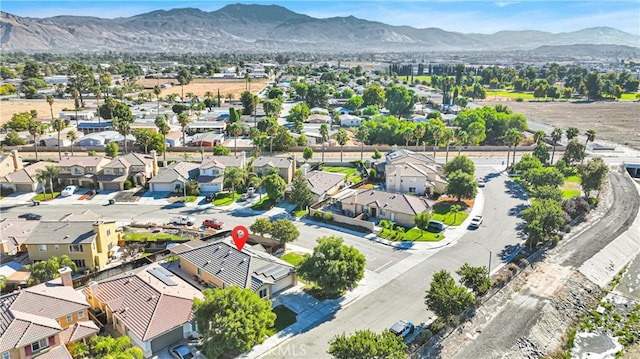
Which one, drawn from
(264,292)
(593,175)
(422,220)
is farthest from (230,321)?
(593,175)

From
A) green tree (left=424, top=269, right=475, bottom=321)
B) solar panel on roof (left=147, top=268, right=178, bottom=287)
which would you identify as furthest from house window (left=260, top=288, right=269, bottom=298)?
green tree (left=424, top=269, right=475, bottom=321)

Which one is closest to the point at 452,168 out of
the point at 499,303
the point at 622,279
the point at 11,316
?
the point at 622,279

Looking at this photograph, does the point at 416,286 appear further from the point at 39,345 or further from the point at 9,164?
the point at 9,164

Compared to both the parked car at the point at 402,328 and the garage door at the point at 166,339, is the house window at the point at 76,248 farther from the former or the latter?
the parked car at the point at 402,328

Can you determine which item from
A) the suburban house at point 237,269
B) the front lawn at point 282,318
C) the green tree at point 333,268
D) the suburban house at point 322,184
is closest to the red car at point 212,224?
the suburban house at point 322,184

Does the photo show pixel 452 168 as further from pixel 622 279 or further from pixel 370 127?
pixel 370 127
